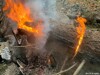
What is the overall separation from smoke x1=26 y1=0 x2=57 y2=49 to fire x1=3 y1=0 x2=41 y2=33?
1.02 feet

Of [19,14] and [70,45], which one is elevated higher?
[19,14]

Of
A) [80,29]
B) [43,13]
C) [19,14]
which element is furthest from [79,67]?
[19,14]

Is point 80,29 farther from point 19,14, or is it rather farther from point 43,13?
→ point 19,14

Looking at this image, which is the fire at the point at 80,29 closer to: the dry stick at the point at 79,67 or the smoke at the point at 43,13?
the dry stick at the point at 79,67

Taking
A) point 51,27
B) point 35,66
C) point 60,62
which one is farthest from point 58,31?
point 35,66

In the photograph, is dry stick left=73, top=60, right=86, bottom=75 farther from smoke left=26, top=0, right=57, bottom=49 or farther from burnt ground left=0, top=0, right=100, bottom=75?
smoke left=26, top=0, right=57, bottom=49

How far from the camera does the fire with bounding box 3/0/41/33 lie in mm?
7902

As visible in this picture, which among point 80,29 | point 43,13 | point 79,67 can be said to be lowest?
point 79,67

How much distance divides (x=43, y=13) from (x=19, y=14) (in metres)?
1.11

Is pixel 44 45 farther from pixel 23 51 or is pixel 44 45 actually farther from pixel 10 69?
pixel 10 69

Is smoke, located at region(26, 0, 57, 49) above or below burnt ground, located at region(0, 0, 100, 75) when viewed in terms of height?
above

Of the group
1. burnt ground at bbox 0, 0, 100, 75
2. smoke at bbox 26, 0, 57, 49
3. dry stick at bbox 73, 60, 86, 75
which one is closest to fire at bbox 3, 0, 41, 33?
smoke at bbox 26, 0, 57, 49

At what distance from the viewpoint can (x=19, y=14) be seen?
847cm

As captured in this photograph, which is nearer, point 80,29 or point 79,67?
point 79,67
